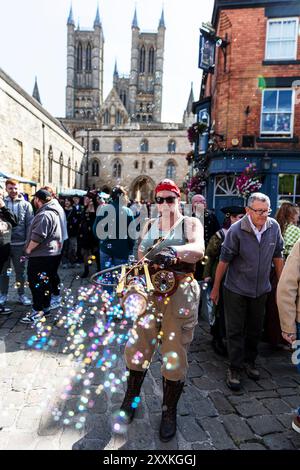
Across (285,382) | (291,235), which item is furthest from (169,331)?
(291,235)

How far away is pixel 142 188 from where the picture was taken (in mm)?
56875

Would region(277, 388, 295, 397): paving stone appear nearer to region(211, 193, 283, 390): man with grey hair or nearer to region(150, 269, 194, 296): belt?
region(211, 193, 283, 390): man with grey hair

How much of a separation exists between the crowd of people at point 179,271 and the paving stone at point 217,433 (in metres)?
0.32

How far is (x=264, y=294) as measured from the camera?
3.59 m

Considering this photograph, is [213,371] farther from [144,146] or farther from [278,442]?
[144,146]

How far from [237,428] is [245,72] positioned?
43.8 ft

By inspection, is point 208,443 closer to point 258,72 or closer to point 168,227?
point 168,227

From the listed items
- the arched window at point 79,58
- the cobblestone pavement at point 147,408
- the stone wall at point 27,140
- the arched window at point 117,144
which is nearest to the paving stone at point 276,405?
the cobblestone pavement at point 147,408

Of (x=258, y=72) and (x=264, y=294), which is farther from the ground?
(x=258, y=72)

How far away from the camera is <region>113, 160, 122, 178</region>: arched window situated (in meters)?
54.1

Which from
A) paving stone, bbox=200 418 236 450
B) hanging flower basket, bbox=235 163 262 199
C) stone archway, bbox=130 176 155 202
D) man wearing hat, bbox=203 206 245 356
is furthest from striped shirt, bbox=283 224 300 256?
stone archway, bbox=130 176 155 202

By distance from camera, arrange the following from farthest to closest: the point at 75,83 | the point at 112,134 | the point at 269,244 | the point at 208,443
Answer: the point at 75,83
the point at 112,134
the point at 269,244
the point at 208,443
